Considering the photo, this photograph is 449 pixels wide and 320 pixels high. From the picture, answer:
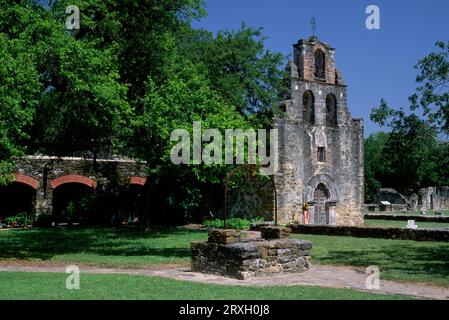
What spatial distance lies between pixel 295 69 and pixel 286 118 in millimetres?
3114

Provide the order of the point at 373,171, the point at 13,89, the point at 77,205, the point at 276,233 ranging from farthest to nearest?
the point at 373,171, the point at 77,205, the point at 13,89, the point at 276,233

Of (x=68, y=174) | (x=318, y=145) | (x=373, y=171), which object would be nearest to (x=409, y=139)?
(x=318, y=145)

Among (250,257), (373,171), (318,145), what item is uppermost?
(373,171)

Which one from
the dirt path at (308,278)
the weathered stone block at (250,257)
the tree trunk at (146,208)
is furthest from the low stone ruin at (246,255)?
the tree trunk at (146,208)

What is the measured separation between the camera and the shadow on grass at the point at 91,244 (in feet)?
57.0

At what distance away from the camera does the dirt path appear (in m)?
10.7

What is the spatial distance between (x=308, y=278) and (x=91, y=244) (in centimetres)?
1036

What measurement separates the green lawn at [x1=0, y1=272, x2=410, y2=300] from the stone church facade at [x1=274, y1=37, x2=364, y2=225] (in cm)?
1920

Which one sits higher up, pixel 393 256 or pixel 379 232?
pixel 379 232

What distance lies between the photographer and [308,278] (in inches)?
487

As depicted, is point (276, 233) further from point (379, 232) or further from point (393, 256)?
point (379, 232)

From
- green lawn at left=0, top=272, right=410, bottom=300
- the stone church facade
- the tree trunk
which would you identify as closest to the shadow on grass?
the tree trunk

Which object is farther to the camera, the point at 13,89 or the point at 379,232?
the point at 379,232
